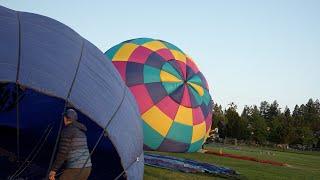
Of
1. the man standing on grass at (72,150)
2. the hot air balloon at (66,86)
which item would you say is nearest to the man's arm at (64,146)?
the man standing on grass at (72,150)

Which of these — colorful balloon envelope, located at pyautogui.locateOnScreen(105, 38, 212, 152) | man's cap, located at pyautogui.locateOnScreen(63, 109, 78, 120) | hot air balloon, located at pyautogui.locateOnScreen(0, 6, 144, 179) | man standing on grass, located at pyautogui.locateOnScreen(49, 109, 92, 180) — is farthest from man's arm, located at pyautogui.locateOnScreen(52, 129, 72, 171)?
colorful balloon envelope, located at pyautogui.locateOnScreen(105, 38, 212, 152)

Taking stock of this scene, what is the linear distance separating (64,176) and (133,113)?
155cm

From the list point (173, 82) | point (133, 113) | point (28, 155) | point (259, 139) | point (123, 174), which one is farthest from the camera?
point (259, 139)

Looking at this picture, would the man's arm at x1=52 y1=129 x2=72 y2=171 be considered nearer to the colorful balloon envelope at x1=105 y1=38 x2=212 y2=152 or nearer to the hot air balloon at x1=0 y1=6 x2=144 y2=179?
the hot air balloon at x1=0 y1=6 x2=144 y2=179

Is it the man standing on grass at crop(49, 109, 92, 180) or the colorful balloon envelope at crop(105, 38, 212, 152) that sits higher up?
the colorful balloon envelope at crop(105, 38, 212, 152)

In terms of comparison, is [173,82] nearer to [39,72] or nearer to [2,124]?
[2,124]

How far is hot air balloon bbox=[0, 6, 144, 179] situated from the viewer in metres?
5.61

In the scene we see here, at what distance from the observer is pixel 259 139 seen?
184 ft

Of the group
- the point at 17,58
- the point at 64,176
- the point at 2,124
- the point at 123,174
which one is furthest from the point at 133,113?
the point at 2,124

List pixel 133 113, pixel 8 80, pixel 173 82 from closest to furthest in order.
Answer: pixel 8 80, pixel 133 113, pixel 173 82

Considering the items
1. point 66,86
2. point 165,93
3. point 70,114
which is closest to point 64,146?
point 70,114

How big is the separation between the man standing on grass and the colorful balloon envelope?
755 cm

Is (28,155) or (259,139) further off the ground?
(259,139)

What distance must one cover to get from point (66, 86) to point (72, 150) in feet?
2.68
